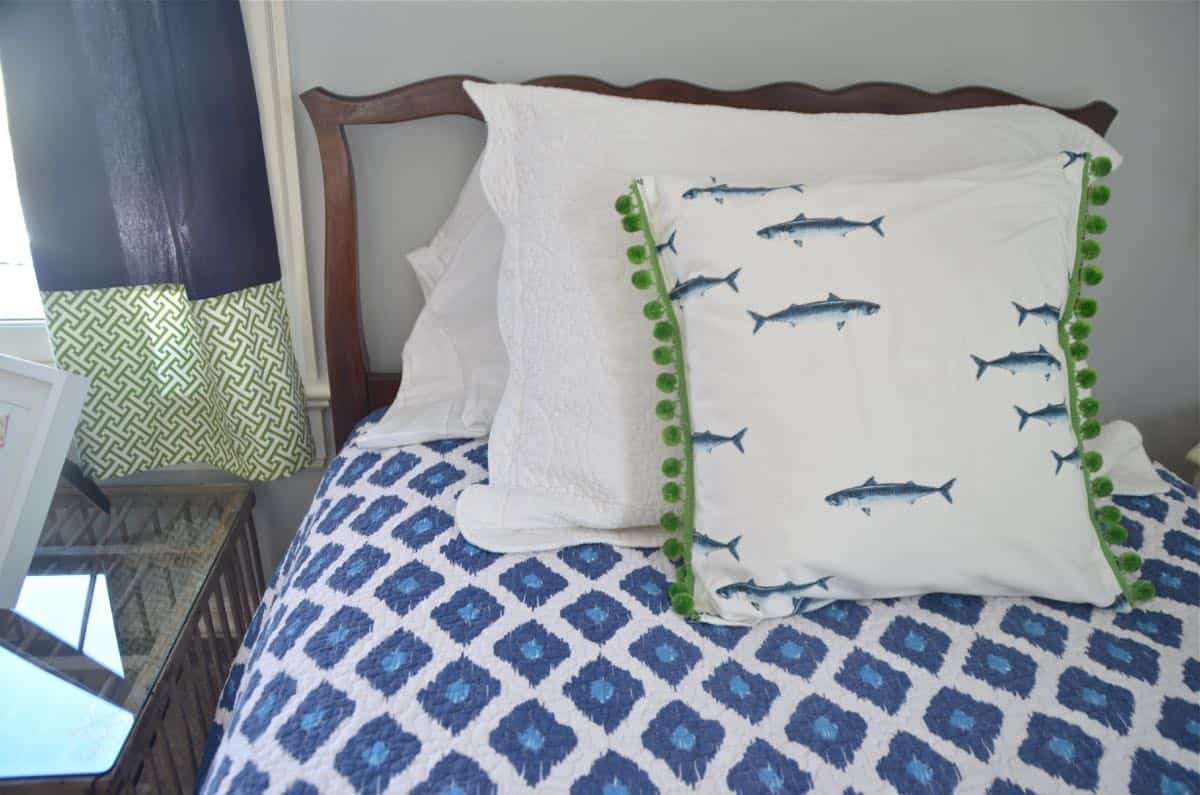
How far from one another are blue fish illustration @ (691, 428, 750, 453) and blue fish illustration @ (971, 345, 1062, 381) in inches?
9.3

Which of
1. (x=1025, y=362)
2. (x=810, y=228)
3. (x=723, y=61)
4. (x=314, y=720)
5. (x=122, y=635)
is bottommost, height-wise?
(x=122, y=635)

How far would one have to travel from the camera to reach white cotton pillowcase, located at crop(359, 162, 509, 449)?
3.70 ft

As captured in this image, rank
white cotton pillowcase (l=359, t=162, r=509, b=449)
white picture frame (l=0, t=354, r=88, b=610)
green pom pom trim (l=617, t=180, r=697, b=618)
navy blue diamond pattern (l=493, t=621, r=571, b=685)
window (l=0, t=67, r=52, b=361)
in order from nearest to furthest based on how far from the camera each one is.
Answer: navy blue diamond pattern (l=493, t=621, r=571, b=685), green pom pom trim (l=617, t=180, r=697, b=618), white picture frame (l=0, t=354, r=88, b=610), white cotton pillowcase (l=359, t=162, r=509, b=449), window (l=0, t=67, r=52, b=361)

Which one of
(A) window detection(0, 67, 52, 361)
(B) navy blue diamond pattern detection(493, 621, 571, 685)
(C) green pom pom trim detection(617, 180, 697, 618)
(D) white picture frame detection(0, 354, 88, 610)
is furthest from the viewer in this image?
(A) window detection(0, 67, 52, 361)

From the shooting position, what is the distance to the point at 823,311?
0.79 metres

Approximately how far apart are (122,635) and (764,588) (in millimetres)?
748

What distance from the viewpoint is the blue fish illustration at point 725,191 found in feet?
2.73

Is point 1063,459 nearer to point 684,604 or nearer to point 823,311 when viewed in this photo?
point 823,311

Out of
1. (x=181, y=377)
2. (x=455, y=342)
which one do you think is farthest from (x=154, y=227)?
(x=455, y=342)

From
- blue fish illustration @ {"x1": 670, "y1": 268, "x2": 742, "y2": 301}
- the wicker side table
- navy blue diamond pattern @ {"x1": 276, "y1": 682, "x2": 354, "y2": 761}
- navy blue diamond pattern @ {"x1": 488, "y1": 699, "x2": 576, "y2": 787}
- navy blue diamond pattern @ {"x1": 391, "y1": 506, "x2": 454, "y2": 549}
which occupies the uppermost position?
blue fish illustration @ {"x1": 670, "y1": 268, "x2": 742, "y2": 301}

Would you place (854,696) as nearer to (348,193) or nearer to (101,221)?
(348,193)

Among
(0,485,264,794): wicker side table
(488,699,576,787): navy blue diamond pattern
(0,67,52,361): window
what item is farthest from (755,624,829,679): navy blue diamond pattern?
(0,67,52,361): window

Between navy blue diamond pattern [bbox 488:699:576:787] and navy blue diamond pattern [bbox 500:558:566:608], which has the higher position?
navy blue diamond pattern [bbox 500:558:566:608]

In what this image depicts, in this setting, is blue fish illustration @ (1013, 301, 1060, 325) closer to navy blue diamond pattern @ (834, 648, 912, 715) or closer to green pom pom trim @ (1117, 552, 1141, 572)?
green pom pom trim @ (1117, 552, 1141, 572)
